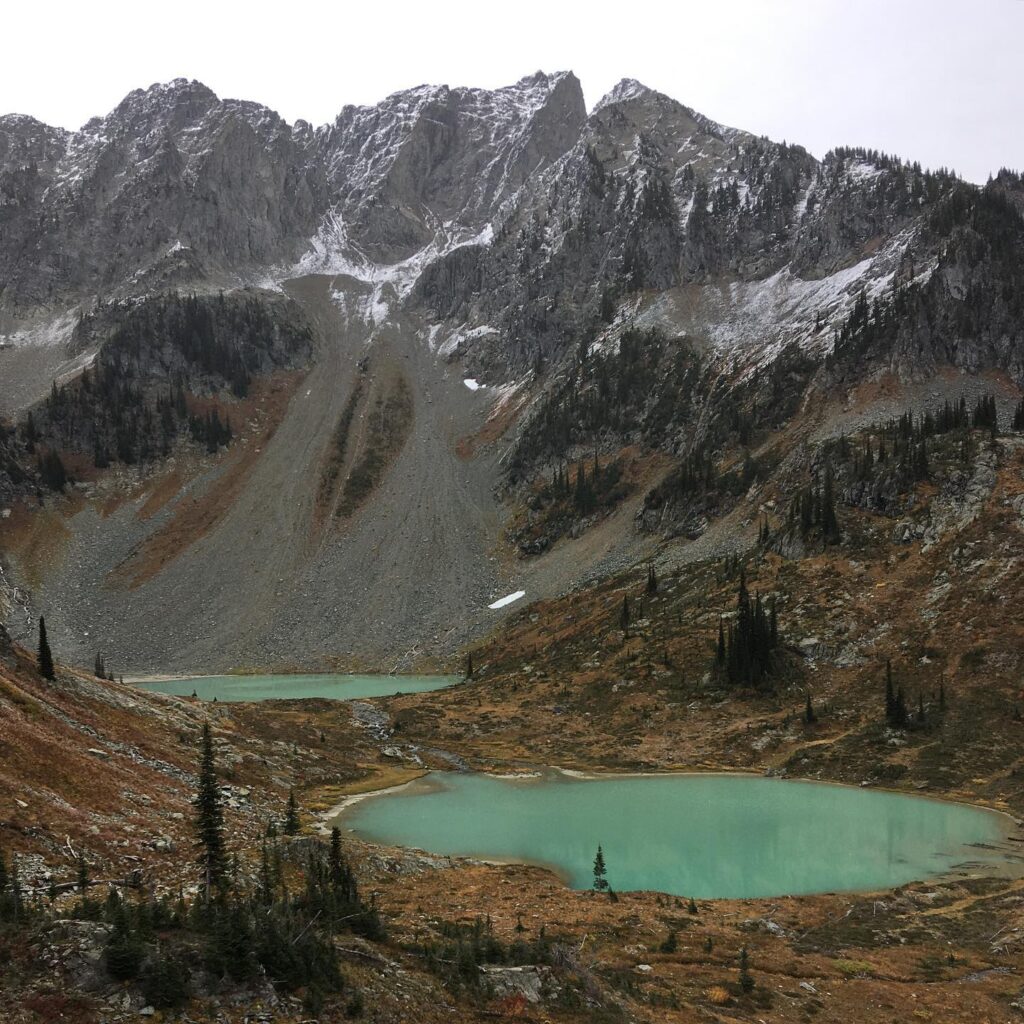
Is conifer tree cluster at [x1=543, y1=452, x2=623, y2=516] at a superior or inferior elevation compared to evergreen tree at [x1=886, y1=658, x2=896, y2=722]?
superior

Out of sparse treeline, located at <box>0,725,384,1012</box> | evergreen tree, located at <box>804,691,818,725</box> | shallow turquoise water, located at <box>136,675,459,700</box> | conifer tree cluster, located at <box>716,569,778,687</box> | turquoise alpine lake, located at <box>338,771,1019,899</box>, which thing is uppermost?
sparse treeline, located at <box>0,725,384,1012</box>

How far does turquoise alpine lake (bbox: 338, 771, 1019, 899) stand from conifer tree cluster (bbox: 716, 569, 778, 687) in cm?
1448

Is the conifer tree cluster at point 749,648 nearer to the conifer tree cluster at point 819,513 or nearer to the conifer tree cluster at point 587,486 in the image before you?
the conifer tree cluster at point 819,513

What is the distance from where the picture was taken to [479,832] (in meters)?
34.7

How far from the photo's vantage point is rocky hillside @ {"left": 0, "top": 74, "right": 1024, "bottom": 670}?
3947 inches

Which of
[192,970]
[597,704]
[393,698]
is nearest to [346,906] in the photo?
[192,970]

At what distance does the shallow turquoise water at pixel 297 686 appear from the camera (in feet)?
254

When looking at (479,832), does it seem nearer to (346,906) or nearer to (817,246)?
(346,906)

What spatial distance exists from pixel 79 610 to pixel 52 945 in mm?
112413

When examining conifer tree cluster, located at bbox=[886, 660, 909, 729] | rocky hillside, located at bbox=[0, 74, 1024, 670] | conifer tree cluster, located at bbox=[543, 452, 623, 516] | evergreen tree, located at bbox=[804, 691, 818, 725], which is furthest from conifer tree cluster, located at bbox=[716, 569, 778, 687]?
conifer tree cluster, located at bbox=[543, 452, 623, 516]

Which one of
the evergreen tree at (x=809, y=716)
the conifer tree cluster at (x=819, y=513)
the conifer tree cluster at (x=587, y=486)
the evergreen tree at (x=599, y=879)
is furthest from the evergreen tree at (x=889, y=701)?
the conifer tree cluster at (x=587, y=486)

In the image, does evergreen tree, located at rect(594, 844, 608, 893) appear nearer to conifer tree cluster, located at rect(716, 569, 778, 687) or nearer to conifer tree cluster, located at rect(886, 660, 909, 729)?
conifer tree cluster, located at rect(886, 660, 909, 729)

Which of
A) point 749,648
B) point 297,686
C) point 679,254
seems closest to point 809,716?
point 749,648

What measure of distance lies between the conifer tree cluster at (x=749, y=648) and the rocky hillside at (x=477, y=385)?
70.8 ft
